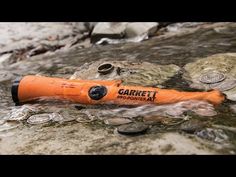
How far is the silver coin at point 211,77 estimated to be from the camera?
4.64m

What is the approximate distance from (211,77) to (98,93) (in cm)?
136

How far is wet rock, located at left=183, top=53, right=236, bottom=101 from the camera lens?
4.45 metres

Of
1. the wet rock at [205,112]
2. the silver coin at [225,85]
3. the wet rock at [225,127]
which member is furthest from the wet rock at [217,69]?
the wet rock at [225,127]

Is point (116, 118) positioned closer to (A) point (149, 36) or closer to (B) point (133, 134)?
(B) point (133, 134)

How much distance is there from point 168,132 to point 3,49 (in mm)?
5159

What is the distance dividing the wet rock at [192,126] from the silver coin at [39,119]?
137 cm

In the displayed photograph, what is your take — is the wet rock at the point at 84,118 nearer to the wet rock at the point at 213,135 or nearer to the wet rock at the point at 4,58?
the wet rock at the point at 213,135

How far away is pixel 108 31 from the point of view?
318 inches

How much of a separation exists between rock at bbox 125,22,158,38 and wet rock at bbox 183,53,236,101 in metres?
2.70

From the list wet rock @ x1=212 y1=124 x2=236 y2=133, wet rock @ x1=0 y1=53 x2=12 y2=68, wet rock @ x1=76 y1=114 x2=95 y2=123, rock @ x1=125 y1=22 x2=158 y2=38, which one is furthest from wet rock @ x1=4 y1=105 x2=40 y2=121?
A: rock @ x1=125 y1=22 x2=158 y2=38

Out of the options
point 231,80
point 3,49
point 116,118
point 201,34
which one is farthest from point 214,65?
point 3,49

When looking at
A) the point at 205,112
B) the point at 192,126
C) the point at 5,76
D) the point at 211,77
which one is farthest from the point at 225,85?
the point at 5,76

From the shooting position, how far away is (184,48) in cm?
634

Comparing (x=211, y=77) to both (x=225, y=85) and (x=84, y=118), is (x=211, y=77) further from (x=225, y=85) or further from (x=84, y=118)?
(x=84, y=118)
